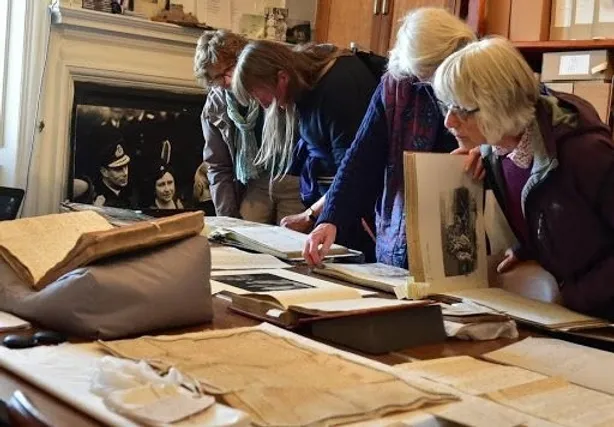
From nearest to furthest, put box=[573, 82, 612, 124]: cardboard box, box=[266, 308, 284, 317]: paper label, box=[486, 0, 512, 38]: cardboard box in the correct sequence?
box=[266, 308, 284, 317]: paper label, box=[573, 82, 612, 124]: cardboard box, box=[486, 0, 512, 38]: cardboard box

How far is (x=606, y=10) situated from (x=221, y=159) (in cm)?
149

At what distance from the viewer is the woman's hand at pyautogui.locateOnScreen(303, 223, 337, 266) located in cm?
189

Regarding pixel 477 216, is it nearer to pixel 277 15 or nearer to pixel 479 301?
pixel 479 301

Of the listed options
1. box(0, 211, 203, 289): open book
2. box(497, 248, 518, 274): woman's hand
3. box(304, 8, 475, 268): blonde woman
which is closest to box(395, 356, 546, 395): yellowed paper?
box(0, 211, 203, 289): open book

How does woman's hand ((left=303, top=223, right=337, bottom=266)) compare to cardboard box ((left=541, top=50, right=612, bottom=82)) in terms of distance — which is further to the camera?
cardboard box ((left=541, top=50, right=612, bottom=82))

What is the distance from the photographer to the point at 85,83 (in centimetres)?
360

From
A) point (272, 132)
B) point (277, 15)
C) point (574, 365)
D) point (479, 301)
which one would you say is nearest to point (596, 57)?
point (272, 132)

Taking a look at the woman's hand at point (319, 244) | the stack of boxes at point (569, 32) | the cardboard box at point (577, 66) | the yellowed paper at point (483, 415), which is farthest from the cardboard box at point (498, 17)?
the yellowed paper at point (483, 415)

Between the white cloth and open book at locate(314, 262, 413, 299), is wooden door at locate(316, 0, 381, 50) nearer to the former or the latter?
open book at locate(314, 262, 413, 299)

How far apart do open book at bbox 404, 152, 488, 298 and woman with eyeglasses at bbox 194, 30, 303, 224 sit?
4.05 feet

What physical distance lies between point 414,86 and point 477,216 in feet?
1.48

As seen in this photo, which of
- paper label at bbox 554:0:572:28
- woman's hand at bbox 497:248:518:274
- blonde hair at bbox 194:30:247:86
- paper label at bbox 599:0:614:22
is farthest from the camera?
paper label at bbox 554:0:572:28

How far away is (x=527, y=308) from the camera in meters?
1.52

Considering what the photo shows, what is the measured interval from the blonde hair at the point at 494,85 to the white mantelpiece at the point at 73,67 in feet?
7.62
